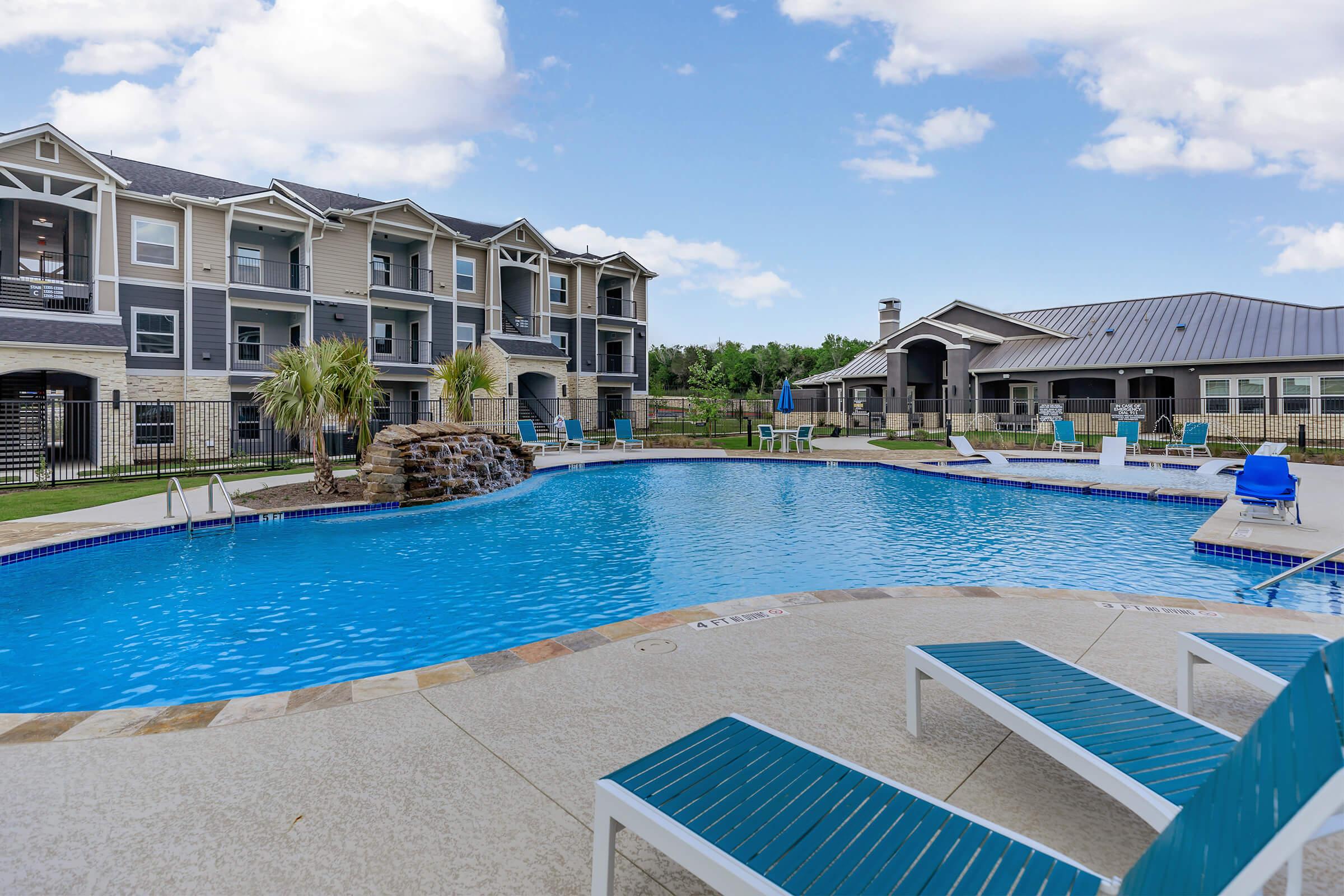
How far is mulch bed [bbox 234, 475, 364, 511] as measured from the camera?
1105 cm

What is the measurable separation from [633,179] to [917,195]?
1226cm

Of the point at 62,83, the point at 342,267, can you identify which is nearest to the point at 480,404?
the point at 342,267

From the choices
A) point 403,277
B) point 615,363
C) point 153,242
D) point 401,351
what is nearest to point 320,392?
point 153,242

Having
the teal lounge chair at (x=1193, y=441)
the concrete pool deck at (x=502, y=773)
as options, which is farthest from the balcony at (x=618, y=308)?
the concrete pool deck at (x=502, y=773)

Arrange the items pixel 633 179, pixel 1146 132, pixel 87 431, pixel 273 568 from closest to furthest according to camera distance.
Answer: pixel 273 568 < pixel 87 431 < pixel 1146 132 < pixel 633 179

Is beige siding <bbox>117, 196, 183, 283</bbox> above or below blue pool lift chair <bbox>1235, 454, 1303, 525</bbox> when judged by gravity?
above

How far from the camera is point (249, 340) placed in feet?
77.8

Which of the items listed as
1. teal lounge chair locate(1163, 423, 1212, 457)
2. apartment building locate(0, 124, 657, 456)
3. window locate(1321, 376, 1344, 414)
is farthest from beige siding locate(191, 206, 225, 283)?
window locate(1321, 376, 1344, 414)

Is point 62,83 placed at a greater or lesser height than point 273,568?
greater

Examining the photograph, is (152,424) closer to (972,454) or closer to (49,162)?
(49,162)

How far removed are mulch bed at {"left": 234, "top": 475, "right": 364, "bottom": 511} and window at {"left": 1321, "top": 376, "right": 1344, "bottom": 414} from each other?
29143mm

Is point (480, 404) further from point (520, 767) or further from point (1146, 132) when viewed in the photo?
point (1146, 132)

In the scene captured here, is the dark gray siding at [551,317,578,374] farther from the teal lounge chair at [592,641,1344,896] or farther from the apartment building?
the teal lounge chair at [592,641,1344,896]

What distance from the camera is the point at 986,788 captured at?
2.72 meters
